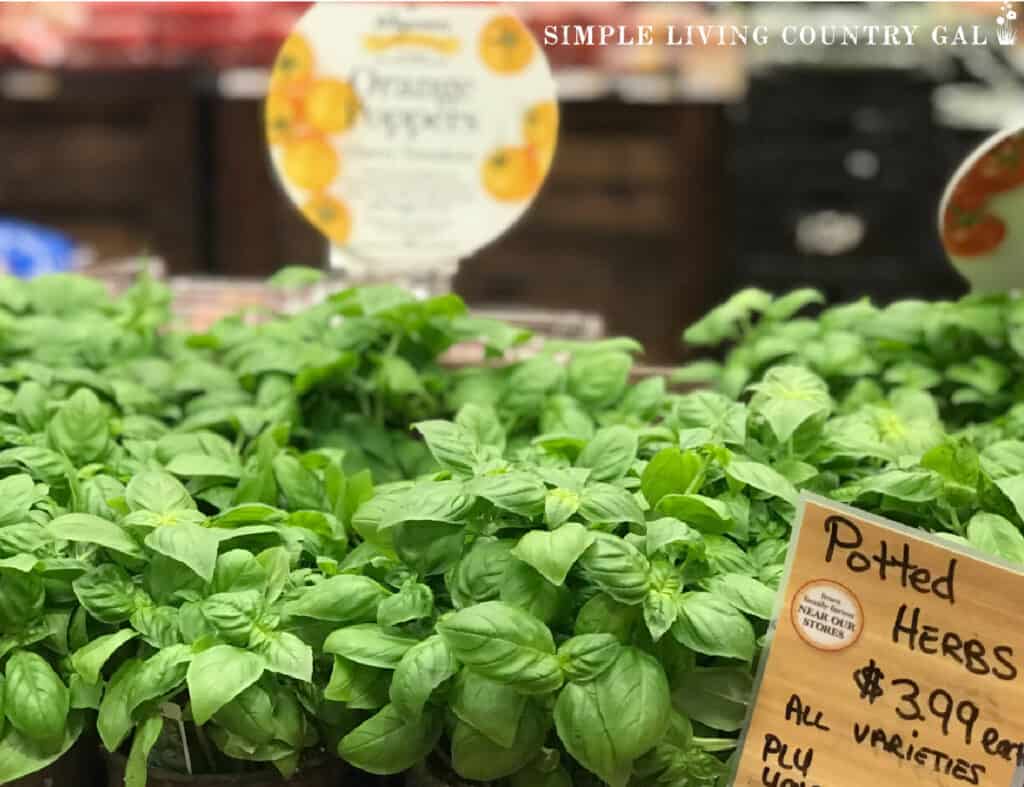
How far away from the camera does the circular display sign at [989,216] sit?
4.08ft

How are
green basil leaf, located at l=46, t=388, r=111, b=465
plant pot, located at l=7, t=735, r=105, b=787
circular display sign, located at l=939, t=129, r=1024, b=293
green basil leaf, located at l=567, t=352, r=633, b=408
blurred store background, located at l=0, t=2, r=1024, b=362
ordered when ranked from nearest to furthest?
plant pot, located at l=7, t=735, r=105, b=787 → green basil leaf, located at l=46, t=388, r=111, b=465 → green basil leaf, located at l=567, t=352, r=633, b=408 → circular display sign, located at l=939, t=129, r=1024, b=293 → blurred store background, located at l=0, t=2, r=1024, b=362

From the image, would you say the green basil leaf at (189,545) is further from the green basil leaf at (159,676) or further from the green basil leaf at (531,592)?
the green basil leaf at (531,592)

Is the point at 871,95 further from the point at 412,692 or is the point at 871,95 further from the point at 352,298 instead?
the point at 412,692

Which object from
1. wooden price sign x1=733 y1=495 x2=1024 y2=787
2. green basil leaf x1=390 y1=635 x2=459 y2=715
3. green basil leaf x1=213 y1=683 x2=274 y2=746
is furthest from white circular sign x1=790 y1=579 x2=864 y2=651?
green basil leaf x1=213 y1=683 x2=274 y2=746

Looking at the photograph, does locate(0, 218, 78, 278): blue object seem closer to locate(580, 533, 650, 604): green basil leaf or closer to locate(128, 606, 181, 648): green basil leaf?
locate(128, 606, 181, 648): green basil leaf

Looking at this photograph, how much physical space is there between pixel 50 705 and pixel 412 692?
0.25m

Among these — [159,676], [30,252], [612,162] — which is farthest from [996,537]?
[30,252]

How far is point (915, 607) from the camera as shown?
705mm

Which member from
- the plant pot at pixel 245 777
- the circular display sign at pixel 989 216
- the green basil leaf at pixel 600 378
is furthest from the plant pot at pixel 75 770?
the circular display sign at pixel 989 216

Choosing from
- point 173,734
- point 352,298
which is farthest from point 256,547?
A: point 352,298

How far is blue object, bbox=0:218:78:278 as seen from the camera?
2.26 metres

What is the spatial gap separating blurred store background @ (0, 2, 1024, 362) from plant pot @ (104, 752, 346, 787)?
4.12 ft

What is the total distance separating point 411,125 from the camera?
4.35 feet

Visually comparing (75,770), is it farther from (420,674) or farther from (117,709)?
(420,674)
